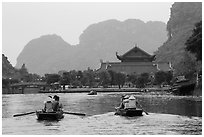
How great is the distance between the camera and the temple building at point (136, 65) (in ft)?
413

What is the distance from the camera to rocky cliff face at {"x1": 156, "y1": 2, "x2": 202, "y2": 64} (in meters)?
148

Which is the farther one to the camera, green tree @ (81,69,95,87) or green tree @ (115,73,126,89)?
green tree @ (81,69,95,87)

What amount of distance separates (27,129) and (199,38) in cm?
3747

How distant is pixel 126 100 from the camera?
29625mm

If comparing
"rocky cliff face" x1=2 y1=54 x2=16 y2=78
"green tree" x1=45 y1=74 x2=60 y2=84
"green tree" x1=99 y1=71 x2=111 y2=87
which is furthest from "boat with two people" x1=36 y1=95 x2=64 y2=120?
"rocky cliff face" x1=2 y1=54 x2=16 y2=78

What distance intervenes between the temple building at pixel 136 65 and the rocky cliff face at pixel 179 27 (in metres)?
13.5

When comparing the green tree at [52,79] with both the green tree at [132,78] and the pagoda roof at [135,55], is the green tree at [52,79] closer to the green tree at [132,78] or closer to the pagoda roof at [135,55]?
the pagoda roof at [135,55]

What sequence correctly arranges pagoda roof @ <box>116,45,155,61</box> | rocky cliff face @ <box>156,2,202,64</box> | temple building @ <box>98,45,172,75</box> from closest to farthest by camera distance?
1. temple building @ <box>98,45,172,75</box>
2. pagoda roof @ <box>116,45,155,61</box>
3. rocky cliff face @ <box>156,2,202,64</box>

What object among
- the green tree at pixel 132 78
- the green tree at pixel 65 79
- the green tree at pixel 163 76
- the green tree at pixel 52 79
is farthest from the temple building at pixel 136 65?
the green tree at pixel 163 76

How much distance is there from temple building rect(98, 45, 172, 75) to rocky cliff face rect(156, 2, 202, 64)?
13487 millimetres

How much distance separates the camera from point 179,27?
165000 millimetres

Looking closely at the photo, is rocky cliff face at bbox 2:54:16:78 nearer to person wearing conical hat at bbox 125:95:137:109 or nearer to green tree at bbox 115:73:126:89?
green tree at bbox 115:73:126:89

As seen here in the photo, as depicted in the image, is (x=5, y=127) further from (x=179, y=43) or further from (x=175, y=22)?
(x=175, y=22)

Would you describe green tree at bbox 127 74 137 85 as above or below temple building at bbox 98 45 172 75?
below
